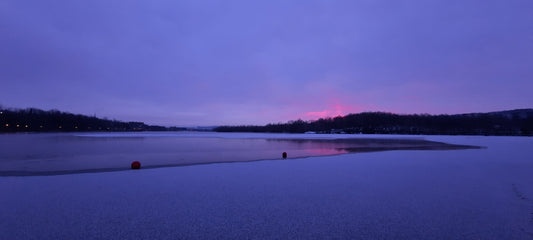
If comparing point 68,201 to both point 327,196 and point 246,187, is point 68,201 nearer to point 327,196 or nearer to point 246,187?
point 246,187

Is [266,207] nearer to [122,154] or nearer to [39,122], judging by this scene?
[122,154]

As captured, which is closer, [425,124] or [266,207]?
[266,207]

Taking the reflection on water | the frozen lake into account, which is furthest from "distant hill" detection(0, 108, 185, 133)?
the frozen lake

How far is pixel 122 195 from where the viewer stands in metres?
4.30

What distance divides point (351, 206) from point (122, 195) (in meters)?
4.08

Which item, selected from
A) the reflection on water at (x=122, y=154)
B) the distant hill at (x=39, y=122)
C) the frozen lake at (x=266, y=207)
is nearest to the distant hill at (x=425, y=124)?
the reflection on water at (x=122, y=154)

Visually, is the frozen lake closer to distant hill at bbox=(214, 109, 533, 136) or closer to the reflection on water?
the reflection on water

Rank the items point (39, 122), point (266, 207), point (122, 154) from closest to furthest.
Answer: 1. point (266, 207)
2. point (122, 154)
3. point (39, 122)

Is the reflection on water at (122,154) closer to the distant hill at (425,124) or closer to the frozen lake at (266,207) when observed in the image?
the frozen lake at (266,207)

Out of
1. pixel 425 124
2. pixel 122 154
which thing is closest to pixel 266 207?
pixel 122 154

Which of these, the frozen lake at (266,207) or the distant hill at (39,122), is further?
the distant hill at (39,122)

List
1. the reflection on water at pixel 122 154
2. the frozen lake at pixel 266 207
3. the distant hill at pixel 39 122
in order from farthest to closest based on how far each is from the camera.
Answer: the distant hill at pixel 39 122
the reflection on water at pixel 122 154
the frozen lake at pixel 266 207

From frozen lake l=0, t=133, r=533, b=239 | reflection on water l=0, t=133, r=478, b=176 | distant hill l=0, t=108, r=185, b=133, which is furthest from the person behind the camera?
distant hill l=0, t=108, r=185, b=133

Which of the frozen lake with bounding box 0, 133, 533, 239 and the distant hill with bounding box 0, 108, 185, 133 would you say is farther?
the distant hill with bounding box 0, 108, 185, 133
